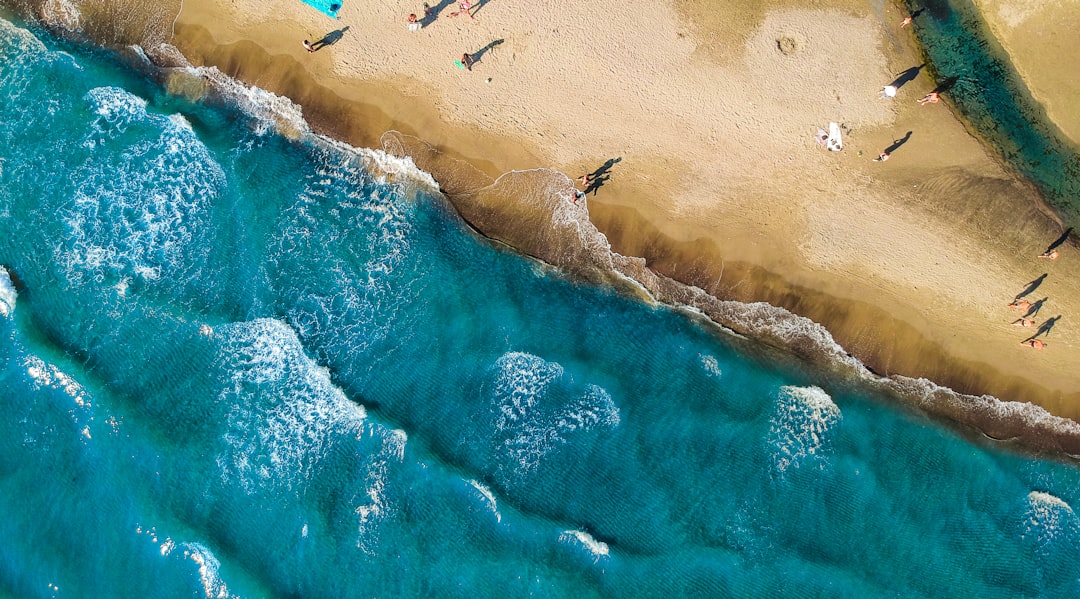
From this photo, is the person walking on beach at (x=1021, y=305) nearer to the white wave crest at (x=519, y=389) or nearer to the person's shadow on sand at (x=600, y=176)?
the person's shadow on sand at (x=600, y=176)

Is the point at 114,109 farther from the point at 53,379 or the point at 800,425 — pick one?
the point at 800,425

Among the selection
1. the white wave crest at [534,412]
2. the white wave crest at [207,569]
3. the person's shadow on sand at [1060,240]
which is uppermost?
the person's shadow on sand at [1060,240]

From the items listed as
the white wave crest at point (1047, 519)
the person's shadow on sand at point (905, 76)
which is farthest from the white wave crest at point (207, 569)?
the person's shadow on sand at point (905, 76)

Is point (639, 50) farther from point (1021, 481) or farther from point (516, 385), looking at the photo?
point (1021, 481)

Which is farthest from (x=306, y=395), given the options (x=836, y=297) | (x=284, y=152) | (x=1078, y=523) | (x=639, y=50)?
(x=1078, y=523)

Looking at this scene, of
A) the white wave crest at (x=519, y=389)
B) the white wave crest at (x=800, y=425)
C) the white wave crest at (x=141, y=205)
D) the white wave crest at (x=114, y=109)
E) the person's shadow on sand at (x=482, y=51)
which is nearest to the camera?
the white wave crest at (x=800, y=425)
